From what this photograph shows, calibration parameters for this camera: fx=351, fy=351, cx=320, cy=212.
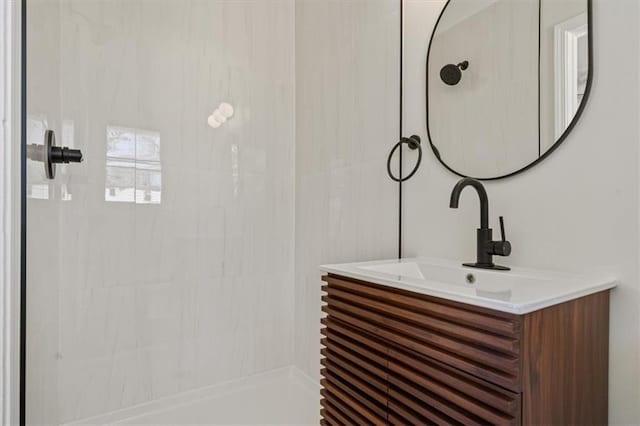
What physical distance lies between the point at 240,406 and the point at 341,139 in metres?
1.54

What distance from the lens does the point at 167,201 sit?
5.97ft

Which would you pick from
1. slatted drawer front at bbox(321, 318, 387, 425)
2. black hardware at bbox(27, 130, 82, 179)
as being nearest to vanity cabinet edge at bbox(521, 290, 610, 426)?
slatted drawer front at bbox(321, 318, 387, 425)

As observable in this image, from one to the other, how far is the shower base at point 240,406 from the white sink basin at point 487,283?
3.64ft

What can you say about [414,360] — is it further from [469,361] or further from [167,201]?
[167,201]

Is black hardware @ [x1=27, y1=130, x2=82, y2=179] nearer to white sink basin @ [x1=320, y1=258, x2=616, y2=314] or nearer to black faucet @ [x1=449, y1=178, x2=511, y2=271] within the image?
white sink basin @ [x1=320, y1=258, x2=616, y2=314]

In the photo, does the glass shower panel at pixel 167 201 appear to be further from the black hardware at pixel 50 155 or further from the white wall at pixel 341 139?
the black hardware at pixel 50 155

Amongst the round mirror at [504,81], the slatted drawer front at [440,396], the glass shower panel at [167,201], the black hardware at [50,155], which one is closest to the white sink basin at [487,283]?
the slatted drawer front at [440,396]

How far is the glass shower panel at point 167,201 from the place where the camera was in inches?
63.6

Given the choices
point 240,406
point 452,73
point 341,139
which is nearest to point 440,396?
point 452,73

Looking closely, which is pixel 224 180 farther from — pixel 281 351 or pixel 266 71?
pixel 281 351

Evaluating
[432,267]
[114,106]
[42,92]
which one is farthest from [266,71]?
[432,267]

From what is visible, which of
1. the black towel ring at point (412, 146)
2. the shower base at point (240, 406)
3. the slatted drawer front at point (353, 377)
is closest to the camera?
the slatted drawer front at point (353, 377)

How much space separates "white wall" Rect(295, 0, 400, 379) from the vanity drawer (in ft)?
1.88

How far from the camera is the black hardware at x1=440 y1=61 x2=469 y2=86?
124 centimetres
